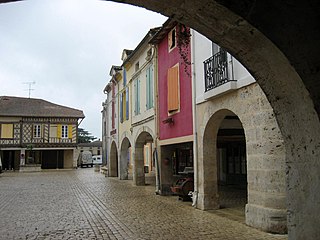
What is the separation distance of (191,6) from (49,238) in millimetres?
4976

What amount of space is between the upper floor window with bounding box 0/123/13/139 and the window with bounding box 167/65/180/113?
29.7 meters

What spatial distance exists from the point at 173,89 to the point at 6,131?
30.3m

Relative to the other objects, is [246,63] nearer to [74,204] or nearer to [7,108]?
[74,204]

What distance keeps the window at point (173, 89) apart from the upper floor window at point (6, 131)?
2970 cm

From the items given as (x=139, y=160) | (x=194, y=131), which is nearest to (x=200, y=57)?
(x=194, y=131)

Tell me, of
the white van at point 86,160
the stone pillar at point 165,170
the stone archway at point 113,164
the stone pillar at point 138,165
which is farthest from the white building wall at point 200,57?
the white van at point 86,160

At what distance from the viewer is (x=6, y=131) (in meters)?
37.0

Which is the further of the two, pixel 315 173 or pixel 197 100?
pixel 197 100

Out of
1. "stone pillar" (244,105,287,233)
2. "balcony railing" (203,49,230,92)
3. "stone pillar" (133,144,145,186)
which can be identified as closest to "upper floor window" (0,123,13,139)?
"stone pillar" (133,144,145,186)

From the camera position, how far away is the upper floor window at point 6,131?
3675 centimetres

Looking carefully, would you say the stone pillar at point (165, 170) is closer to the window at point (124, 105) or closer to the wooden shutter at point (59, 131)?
the window at point (124, 105)

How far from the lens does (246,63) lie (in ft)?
10.00

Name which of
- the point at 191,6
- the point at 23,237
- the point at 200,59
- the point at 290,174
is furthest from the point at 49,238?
the point at 200,59

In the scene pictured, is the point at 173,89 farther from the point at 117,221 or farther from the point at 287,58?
the point at 287,58
